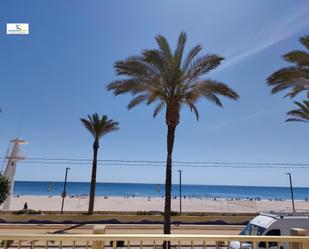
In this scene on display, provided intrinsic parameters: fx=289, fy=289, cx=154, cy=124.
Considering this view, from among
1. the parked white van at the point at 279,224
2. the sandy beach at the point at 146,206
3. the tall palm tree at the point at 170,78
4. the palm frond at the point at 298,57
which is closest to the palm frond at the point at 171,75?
the tall palm tree at the point at 170,78

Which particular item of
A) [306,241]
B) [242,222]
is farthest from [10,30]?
[242,222]

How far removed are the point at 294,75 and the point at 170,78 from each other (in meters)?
6.31

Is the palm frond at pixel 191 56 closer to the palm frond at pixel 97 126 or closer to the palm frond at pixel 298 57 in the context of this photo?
the palm frond at pixel 298 57

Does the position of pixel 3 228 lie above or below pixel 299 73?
below

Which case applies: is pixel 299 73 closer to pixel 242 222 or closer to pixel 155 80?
pixel 155 80

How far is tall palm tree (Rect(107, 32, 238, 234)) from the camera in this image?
1634cm

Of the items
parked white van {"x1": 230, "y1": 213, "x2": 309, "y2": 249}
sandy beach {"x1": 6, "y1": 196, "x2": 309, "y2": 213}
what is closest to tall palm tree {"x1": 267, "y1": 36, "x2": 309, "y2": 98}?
parked white van {"x1": 230, "y1": 213, "x2": 309, "y2": 249}

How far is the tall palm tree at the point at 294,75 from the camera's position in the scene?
1280 centimetres

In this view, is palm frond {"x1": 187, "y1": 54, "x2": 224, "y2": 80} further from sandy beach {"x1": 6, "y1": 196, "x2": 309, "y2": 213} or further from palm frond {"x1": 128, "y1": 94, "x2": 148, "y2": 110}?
sandy beach {"x1": 6, "y1": 196, "x2": 309, "y2": 213}

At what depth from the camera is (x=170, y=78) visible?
643 inches

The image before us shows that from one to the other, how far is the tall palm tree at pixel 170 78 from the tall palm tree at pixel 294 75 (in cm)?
276

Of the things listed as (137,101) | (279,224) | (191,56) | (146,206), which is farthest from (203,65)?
(146,206)

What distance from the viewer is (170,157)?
16453mm

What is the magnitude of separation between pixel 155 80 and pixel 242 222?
55.5 feet
